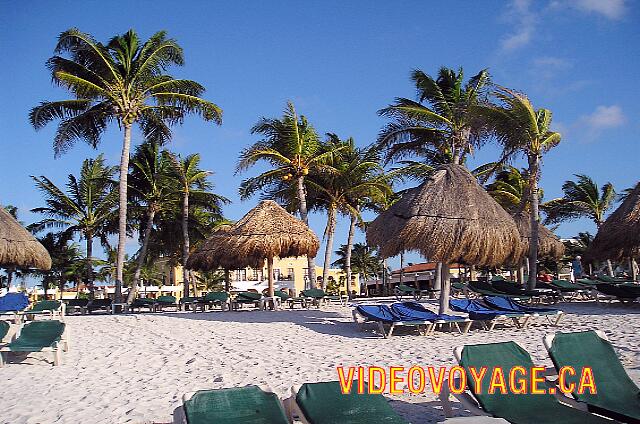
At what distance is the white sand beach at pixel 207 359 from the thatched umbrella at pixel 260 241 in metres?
3.40

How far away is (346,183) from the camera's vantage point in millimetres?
22797

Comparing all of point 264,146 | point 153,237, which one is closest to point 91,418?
point 264,146

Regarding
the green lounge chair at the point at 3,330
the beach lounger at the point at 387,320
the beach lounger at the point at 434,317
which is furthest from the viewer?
the beach lounger at the point at 434,317

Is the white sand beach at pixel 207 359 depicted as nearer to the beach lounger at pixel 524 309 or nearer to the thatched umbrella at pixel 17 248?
the beach lounger at pixel 524 309

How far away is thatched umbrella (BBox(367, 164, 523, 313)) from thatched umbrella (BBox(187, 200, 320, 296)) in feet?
15.4

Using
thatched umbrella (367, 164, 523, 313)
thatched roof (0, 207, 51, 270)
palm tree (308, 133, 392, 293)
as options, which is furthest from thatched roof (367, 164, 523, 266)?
thatched roof (0, 207, 51, 270)

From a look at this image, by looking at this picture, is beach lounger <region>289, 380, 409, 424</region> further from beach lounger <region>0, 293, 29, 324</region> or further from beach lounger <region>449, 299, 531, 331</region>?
beach lounger <region>0, 293, 29, 324</region>

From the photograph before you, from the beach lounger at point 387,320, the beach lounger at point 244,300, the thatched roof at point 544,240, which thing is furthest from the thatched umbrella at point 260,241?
Answer: the thatched roof at point 544,240

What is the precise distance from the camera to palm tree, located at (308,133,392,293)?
2252 centimetres

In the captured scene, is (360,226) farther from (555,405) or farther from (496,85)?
(555,405)

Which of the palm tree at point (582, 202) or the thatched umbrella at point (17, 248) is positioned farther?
the palm tree at point (582, 202)

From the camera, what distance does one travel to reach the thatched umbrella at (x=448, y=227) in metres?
11.3

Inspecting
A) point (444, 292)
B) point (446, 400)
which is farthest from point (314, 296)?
point (446, 400)

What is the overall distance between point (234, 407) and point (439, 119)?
46.9 feet
